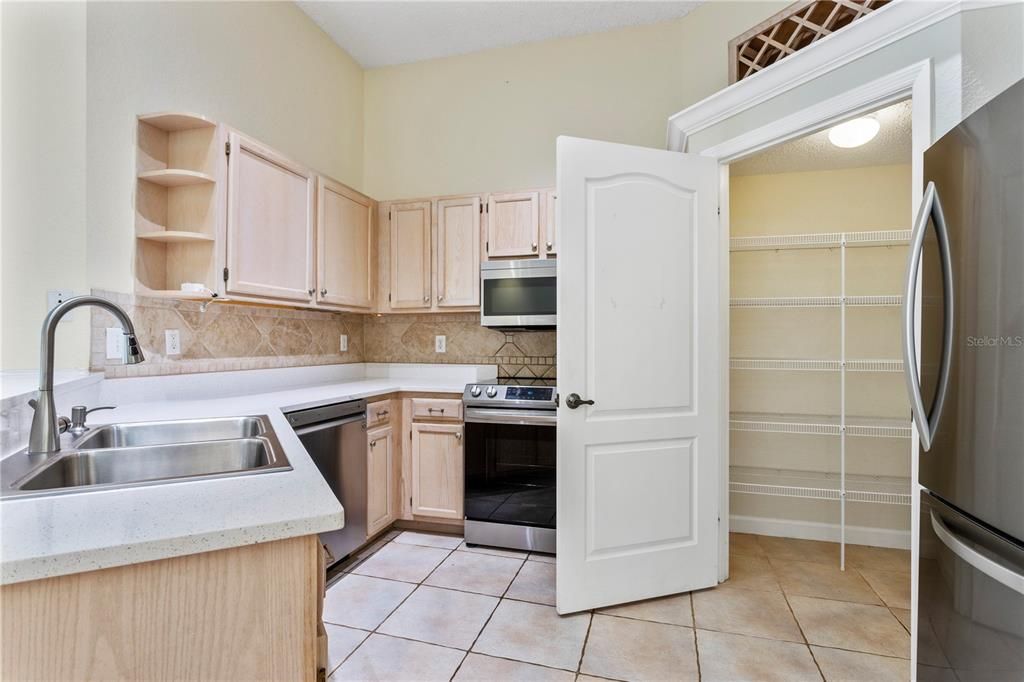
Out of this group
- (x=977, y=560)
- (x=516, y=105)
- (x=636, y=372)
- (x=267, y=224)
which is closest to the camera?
(x=977, y=560)

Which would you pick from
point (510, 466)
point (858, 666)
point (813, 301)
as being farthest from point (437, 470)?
point (813, 301)

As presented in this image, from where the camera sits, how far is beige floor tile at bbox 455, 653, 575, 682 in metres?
1.67

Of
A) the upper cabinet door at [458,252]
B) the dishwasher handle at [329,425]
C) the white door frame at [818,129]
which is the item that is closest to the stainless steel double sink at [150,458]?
the dishwasher handle at [329,425]

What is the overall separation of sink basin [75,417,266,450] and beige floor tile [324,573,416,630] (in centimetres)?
95

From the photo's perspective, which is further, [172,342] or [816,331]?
[816,331]

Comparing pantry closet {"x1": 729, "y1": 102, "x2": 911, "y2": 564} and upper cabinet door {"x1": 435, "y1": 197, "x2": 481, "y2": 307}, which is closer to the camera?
pantry closet {"x1": 729, "y1": 102, "x2": 911, "y2": 564}

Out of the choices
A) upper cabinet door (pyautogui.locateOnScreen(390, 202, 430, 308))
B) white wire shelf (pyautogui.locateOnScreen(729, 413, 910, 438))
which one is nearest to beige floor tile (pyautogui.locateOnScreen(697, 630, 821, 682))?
white wire shelf (pyautogui.locateOnScreen(729, 413, 910, 438))

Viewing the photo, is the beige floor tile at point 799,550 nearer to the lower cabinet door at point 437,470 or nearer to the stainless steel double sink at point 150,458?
the lower cabinet door at point 437,470

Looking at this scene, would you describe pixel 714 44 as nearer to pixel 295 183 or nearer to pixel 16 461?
pixel 295 183

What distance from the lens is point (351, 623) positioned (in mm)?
1995

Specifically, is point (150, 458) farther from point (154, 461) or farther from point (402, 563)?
point (402, 563)

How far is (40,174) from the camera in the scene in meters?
1.79

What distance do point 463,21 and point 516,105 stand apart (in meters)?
0.61

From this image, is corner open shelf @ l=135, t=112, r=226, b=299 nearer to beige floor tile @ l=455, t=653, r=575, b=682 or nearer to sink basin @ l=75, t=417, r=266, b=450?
sink basin @ l=75, t=417, r=266, b=450
